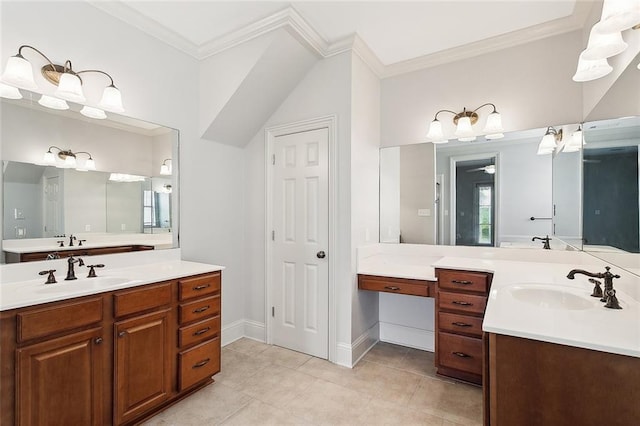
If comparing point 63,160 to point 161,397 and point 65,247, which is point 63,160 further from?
point 161,397

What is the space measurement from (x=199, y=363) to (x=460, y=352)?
76.8 inches

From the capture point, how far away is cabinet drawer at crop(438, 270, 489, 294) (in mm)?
2230

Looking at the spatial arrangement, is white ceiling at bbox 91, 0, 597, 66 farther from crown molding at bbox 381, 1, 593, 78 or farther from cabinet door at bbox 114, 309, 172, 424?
cabinet door at bbox 114, 309, 172, 424

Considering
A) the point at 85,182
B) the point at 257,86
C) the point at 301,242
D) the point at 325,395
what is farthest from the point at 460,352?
the point at 85,182

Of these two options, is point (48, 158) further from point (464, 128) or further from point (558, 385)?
point (464, 128)

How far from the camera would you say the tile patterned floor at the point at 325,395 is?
194 cm

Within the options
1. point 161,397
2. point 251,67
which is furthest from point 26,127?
point 161,397

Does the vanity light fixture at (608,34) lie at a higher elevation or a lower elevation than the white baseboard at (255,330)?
higher

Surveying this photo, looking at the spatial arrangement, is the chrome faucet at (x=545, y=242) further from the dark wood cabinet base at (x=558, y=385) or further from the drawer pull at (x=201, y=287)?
the drawer pull at (x=201, y=287)

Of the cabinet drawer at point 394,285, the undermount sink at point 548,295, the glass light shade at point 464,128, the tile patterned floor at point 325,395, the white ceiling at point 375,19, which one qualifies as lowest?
the tile patterned floor at point 325,395

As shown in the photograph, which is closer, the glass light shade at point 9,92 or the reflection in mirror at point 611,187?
the reflection in mirror at point 611,187

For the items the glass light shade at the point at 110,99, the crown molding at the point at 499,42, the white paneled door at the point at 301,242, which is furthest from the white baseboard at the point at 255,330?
the crown molding at the point at 499,42

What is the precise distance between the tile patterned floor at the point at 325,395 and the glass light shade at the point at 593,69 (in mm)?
2049

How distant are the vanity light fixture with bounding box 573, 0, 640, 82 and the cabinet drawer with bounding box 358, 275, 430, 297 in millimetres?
1711
